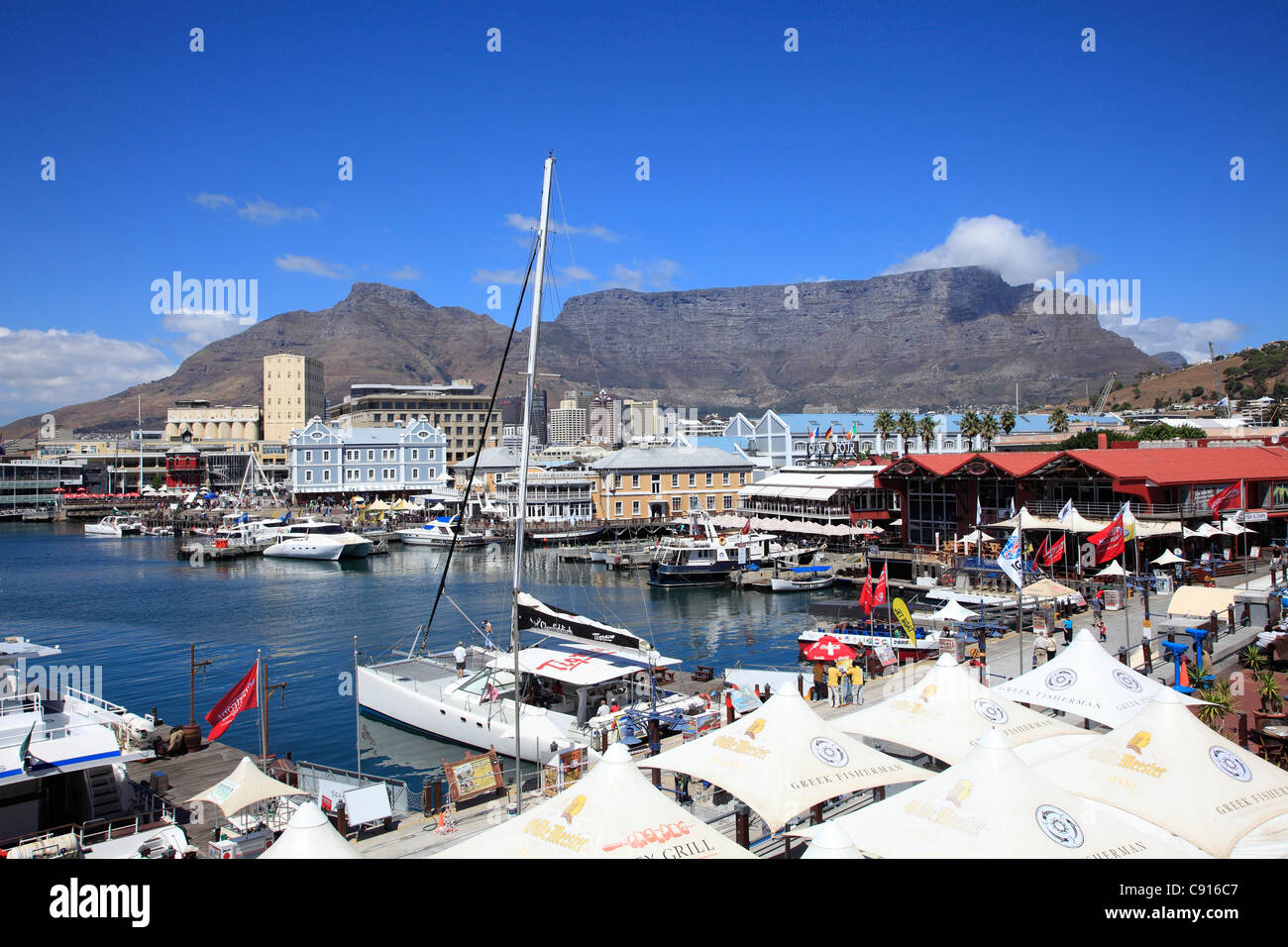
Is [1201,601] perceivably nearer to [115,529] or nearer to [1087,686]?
[1087,686]

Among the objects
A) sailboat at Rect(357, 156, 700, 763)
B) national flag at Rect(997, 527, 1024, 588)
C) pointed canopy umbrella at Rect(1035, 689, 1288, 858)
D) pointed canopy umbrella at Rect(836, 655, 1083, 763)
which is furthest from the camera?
national flag at Rect(997, 527, 1024, 588)

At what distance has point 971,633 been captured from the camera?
1352 inches

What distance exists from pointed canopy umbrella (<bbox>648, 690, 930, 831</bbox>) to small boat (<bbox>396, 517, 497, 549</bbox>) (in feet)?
232

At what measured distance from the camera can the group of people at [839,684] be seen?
21922 millimetres

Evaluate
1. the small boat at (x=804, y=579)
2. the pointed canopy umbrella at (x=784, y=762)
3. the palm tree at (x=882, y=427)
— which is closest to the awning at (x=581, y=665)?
the pointed canopy umbrella at (x=784, y=762)

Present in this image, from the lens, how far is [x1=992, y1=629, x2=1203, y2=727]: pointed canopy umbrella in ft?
54.4

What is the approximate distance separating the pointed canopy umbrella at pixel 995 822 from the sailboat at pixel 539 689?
1032 centimetres

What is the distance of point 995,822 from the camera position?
9.49m

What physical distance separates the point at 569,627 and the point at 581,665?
1.54 m

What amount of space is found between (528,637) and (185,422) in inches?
7091

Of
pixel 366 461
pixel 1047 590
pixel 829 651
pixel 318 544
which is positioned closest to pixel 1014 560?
pixel 1047 590

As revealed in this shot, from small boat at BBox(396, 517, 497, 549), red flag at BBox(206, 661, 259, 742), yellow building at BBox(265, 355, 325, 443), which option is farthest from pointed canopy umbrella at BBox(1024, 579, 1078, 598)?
yellow building at BBox(265, 355, 325, 443)

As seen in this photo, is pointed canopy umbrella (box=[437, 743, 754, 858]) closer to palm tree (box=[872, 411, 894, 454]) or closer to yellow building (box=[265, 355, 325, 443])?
palm tree (box=[872, 411, 894, 454])

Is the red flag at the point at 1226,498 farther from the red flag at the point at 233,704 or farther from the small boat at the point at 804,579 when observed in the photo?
the red flag at the point at 233,704
